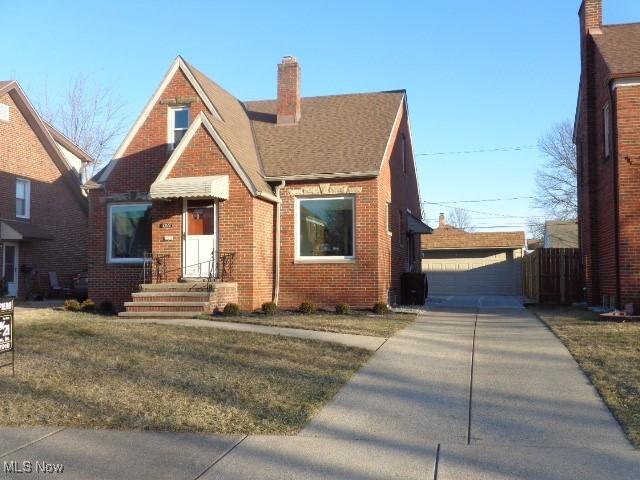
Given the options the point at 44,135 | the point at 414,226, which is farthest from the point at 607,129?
the point at 44,135

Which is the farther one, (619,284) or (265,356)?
(619,284)

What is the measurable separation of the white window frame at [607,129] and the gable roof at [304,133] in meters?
5.60

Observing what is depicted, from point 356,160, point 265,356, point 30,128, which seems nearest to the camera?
point 265,356

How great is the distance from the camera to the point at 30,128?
2400 centimetres

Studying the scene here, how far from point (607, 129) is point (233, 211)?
9701mm

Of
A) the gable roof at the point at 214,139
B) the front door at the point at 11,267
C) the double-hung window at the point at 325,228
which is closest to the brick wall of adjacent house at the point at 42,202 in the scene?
the front door at the point at 11,267

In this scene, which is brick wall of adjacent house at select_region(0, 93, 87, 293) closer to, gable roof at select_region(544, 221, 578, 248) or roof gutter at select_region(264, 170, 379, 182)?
roof gutter at select_region(264, 170, 379, 182)

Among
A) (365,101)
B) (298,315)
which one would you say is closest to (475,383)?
(298,315)

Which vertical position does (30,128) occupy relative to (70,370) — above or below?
above

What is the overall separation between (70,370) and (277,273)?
29.1ft

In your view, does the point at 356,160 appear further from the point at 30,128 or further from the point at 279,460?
the point at 30,128

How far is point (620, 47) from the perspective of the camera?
16.5 metres

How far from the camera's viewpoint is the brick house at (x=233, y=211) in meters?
15.3

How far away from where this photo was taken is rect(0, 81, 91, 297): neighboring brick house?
22.4 meters
